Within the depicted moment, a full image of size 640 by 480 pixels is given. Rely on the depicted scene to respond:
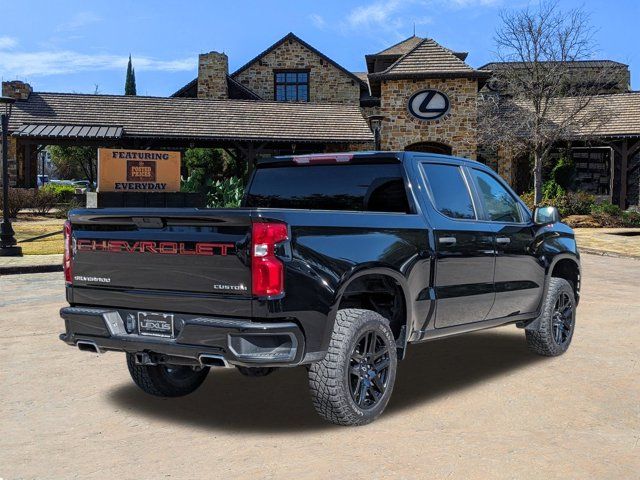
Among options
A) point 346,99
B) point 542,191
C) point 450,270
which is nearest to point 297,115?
point 346,99

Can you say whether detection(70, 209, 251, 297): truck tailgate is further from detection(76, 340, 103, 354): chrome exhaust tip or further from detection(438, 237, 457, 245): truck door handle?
detection(438, 237, 457, 245): truck door handle

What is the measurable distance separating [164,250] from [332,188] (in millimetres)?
1755

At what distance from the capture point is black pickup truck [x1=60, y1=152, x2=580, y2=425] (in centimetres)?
435

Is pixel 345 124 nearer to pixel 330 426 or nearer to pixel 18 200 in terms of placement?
pixel 18 200

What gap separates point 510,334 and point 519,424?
3.70 m

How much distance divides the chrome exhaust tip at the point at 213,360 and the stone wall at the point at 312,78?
3835 centimetres

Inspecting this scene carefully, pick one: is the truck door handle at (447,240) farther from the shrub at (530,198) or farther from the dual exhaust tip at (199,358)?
the shrub at (530,198)

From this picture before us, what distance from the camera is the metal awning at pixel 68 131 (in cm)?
3034

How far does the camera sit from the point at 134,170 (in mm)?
20406

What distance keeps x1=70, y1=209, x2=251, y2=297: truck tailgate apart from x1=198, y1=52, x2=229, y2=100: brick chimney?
36315 millimetres

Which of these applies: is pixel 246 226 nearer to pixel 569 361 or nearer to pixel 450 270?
pixel 450 270

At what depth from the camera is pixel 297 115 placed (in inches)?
1379

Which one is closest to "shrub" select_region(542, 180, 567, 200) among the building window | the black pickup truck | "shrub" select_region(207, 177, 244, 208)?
the building window

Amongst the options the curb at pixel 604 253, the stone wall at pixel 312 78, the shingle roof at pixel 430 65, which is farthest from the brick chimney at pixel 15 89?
the curb at pixel 604 253
